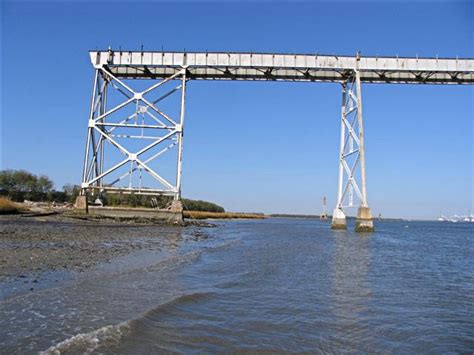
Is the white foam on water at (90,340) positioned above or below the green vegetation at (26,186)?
below

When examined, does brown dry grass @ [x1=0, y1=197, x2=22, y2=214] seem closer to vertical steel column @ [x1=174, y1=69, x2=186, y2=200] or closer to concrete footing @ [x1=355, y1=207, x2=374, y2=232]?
vertical steel column @ [x1=174, y1=69, x2=186, y2=200]

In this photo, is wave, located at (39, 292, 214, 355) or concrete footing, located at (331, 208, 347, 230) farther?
concrete footing, located at (331, 208, 347, 230)

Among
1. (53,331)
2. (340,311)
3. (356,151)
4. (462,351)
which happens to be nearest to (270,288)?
(340,311)

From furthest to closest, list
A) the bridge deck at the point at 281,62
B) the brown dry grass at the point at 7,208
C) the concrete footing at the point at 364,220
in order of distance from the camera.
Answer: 1. the bridge deck at the point at 281,62
2. the concrete footing at the point at 364,220
3. the brown dry grass at the point at 7,208

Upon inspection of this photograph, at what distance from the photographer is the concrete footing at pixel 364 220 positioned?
30.2 m

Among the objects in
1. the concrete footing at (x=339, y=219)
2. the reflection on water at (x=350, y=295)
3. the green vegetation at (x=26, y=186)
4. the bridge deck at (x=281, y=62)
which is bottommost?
the reflection on water at (x=350, y=295)

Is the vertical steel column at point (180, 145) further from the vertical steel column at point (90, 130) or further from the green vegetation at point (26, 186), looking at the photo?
the green vegetation at point (26, 186)

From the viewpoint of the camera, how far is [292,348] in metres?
4.79

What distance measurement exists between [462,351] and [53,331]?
4881 millimetres

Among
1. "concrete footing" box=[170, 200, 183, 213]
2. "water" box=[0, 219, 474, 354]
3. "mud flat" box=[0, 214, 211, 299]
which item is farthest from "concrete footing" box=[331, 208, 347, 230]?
"water" box=[0, 219, 474, 354]

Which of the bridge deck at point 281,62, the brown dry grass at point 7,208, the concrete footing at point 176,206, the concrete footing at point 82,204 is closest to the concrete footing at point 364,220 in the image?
the bridge deck at point 281,62

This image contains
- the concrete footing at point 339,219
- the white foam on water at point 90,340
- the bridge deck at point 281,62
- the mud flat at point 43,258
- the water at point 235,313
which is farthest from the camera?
the concrete footing at point 339,219

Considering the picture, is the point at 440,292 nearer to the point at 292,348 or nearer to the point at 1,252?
the point at 292,348

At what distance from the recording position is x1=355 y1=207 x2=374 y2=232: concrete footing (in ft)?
99.0
